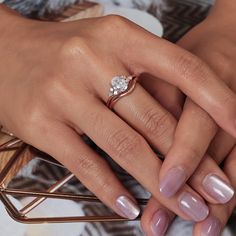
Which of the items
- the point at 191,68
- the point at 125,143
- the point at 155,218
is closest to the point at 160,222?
the point at 155,218

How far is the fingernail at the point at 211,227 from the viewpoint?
1.84 ft

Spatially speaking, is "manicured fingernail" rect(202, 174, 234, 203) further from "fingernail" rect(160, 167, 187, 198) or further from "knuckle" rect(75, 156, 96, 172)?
"knuckle" rect(75, 156, 96, 172)

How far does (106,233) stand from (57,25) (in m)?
0.35

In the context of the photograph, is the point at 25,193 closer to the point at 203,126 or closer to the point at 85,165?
the point at 85,165

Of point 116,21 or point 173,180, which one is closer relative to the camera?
point 173,180

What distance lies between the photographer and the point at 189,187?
0.58 m

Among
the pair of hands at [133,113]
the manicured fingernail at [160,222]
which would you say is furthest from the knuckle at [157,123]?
the manicured fingernail at [160,222]

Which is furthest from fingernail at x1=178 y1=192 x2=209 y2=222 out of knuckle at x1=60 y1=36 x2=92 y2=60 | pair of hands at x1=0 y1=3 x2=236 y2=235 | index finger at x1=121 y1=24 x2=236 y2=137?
knuckle at x1=60 y1=36 x2=92 y2=60

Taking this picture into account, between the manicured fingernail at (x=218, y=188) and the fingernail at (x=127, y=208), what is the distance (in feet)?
0.31

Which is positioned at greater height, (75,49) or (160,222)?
(75,49)

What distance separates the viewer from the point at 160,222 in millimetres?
577

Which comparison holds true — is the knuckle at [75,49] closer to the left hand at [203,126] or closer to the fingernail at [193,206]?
the left hand at [203,126]

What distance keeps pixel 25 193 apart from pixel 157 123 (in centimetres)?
21

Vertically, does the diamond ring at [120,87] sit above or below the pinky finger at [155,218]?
above
